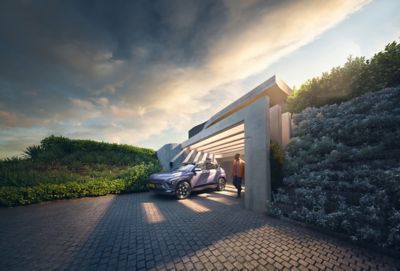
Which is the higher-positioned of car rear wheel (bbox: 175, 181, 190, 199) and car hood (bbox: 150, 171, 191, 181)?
car hood (bbox: 150, 171, 191, 181)

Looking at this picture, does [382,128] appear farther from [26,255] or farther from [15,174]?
[15,174]

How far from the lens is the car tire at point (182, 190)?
24.6ft

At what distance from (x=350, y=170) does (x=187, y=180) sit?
5958 mm

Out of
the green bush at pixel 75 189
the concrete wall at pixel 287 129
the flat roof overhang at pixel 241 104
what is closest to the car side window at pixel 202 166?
the flat roof overhang at pixel 241 104

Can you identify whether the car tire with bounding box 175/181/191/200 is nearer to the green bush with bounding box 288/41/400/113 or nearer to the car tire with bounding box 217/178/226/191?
the car tire with bounding box 217/178/226/191

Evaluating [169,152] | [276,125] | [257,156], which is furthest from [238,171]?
[169,152]

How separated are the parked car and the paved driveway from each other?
2.16 meters

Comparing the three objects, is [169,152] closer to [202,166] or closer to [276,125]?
[202,166]

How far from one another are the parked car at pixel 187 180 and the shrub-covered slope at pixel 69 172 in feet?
8.59

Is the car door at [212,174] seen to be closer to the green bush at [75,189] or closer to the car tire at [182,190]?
the car tire at [182,190]

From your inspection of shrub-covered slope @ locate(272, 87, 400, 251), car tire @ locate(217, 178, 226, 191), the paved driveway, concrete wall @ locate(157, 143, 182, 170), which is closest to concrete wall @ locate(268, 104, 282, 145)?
shrub-covered slope @ locate(272, 87, 400, 251)

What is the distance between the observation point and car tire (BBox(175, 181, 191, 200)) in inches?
296

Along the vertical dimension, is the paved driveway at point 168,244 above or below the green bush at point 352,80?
below

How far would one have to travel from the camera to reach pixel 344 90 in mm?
4512
